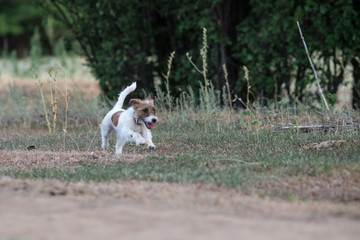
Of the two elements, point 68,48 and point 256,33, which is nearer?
point 256,33

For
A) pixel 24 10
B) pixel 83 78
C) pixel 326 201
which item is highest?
pixel 24 10

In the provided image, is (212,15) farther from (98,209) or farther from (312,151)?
(98,209)

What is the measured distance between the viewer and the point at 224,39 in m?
12.9

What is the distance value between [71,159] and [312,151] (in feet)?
10.4

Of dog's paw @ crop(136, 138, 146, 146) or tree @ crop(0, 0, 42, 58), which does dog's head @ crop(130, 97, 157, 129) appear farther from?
tree @ crop(0, 0, 42, 58)

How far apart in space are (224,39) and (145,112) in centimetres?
541

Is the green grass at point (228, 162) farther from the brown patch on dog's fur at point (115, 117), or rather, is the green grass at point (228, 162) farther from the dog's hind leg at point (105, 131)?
the brown patch on dog's fur at point (115, 117)

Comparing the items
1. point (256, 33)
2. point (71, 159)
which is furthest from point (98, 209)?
point (256, 33)

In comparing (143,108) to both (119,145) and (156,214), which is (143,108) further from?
(156,214)

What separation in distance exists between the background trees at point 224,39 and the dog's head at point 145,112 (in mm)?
4486

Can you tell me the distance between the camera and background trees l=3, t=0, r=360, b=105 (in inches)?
483

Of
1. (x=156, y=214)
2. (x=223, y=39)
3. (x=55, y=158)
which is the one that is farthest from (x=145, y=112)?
(x=223, y=39)

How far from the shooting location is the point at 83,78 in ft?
65.9

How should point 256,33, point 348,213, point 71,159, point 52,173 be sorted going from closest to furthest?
1. point 348,213
2. point 52,173
3. point 71,159
4. point 256,33
